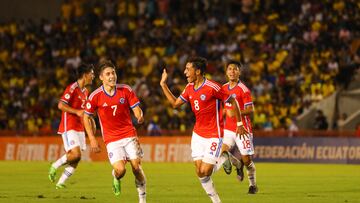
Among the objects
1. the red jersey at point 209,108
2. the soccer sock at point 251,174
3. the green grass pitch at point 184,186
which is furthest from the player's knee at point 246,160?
the red jersey at point 209,108

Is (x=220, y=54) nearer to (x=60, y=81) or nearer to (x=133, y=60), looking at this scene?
(x=133, y=60)

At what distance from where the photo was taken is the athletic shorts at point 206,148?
1409 cm

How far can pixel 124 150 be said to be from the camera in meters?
14.7

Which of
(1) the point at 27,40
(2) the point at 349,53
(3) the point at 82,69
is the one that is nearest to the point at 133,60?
(1) the point at 27,40

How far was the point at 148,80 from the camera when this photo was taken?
39.3 metres

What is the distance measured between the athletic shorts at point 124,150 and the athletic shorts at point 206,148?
35.0 inches

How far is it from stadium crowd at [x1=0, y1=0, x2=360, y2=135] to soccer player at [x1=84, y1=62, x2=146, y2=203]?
769 inches

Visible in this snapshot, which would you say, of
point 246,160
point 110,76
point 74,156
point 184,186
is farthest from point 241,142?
point 110,76

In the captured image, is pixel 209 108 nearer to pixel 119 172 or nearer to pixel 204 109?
pixel 204 109

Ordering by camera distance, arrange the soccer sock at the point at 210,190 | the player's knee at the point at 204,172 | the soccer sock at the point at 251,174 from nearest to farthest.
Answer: the soccer sock at the point at 210,190
the player's knee at the point at 204,172
the soccer sock at the point at 251,174

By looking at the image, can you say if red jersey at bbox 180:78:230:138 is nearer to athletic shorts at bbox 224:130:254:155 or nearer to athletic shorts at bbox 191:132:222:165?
athletic shorts at bbox 191:132:222:165

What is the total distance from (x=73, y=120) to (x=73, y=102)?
46 cm

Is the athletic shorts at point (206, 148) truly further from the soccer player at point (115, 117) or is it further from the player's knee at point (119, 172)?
the player's knee at point (119, 172)

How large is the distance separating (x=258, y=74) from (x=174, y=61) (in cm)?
460
